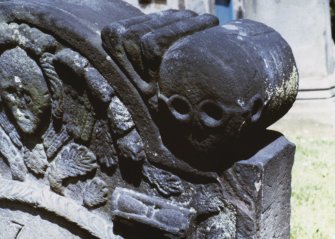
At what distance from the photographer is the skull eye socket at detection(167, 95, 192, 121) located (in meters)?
1.37

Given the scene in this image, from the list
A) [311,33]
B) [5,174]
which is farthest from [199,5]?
[5,174]

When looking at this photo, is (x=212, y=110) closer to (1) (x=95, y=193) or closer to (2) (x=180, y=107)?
(2) (x=180, y=107)

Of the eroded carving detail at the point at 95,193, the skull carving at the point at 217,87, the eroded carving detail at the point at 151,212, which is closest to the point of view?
the skull carving at the point at 217,87

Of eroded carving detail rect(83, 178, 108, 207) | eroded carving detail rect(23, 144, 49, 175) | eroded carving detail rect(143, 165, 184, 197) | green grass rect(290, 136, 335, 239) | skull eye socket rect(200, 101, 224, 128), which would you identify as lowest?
green grass rect(290, 136, 335, 239)

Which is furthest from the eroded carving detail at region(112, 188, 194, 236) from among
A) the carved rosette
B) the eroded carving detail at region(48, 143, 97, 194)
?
Answer: the eroded carving detail at region(48, 143, 97, 194)

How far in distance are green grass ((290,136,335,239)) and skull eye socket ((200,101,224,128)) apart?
1255 millimetres

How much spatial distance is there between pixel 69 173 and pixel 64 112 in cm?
18

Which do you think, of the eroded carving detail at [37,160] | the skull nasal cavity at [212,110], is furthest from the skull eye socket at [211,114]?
the eroded carving detail at [37,160]

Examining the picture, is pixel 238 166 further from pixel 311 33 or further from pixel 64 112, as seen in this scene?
pixel 311 33

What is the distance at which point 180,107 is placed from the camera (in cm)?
139

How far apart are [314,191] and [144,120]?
172cm

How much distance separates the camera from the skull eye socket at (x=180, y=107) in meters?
1.37

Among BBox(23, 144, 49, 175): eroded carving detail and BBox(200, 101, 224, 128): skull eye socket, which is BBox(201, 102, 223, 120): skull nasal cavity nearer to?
BBox(200, 101, 224, 128): skull eye socket

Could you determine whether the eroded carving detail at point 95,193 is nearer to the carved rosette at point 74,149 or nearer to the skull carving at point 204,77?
the carved rosette at point 74,149
